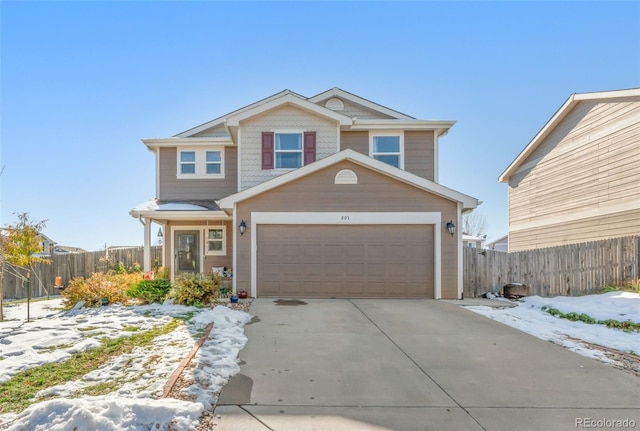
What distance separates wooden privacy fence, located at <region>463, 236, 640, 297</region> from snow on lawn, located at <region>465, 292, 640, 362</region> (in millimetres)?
1317

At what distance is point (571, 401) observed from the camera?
12.0 ft

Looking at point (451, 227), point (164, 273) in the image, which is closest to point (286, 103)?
point (451, 227)

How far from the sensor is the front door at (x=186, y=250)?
13.4 m

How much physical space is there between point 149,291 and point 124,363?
17.2ft

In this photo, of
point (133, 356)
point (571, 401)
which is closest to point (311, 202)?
point (133, 356)

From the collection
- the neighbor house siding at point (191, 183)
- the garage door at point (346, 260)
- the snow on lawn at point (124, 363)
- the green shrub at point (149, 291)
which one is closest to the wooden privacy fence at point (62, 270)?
the neighbor house siding at point (191, 183)

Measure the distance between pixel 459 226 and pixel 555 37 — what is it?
7.48 m

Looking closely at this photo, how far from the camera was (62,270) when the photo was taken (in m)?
14.6

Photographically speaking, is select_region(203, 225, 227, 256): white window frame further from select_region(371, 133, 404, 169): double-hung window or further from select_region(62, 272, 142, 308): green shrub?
select_region(371, 133, 404, 169): double-hung window

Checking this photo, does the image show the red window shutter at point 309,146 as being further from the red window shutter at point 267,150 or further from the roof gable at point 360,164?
the roof gable at point 360,164

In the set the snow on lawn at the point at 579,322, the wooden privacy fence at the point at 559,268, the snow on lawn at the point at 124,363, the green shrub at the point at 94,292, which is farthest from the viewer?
the wooden privacy fence at the point at 559,268

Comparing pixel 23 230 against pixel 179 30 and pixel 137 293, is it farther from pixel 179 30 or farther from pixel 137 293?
pixel 179 30

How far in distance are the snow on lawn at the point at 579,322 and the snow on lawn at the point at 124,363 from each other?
221 inches

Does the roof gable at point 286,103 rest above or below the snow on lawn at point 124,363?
above
